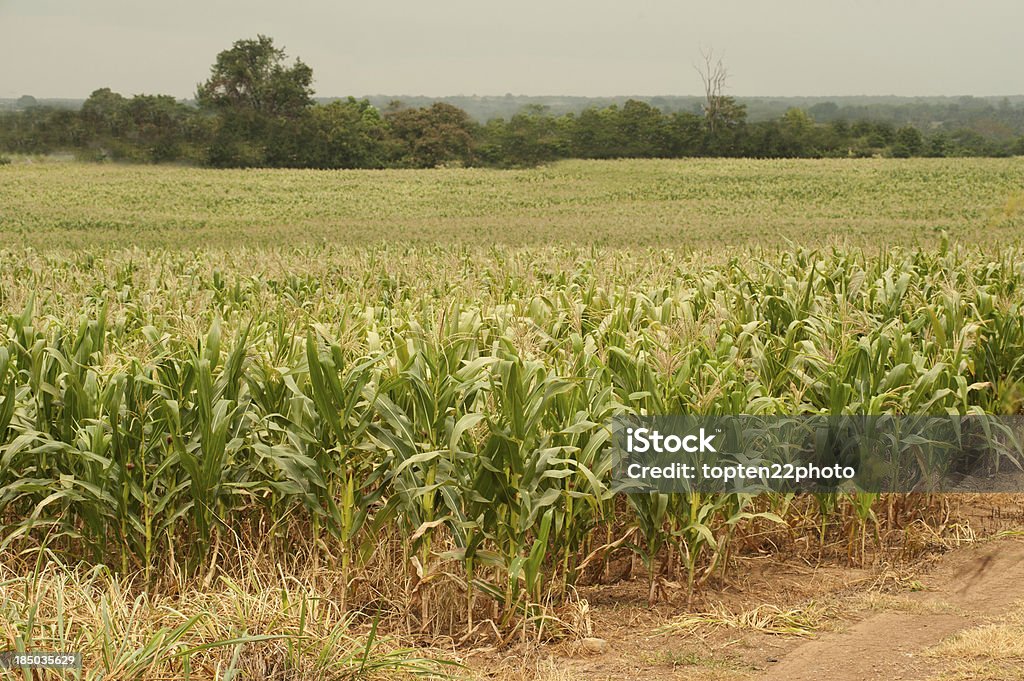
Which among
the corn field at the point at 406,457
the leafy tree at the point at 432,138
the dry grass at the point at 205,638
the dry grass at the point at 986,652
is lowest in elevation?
the dry grass at the point at 986,652

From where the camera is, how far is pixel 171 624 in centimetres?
393

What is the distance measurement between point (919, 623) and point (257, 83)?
78.6m

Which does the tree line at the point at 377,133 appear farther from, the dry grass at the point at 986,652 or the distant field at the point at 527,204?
the dry grass at the point at 986,652

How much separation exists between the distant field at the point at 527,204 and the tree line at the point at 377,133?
8.79m

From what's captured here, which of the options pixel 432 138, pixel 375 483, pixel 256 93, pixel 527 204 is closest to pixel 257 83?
pixel 256 93

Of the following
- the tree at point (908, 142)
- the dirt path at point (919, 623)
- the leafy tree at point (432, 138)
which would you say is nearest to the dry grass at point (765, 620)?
the dirt path at point (919, 623)

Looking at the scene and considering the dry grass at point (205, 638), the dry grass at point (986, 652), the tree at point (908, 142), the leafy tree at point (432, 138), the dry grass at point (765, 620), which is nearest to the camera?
the dry grass at point (205, 638)

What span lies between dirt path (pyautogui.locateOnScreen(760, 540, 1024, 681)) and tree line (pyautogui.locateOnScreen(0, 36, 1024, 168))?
6032 centimetres

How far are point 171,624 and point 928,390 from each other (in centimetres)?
443

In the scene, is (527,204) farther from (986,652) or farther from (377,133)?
(986,652)

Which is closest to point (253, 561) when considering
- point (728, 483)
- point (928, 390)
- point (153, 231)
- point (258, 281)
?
point (728, 483)

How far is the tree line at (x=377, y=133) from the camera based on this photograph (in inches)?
2552

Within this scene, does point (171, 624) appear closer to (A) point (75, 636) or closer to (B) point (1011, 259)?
(A) point (75, 636)

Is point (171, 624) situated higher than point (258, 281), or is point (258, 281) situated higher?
point (258, 281)
